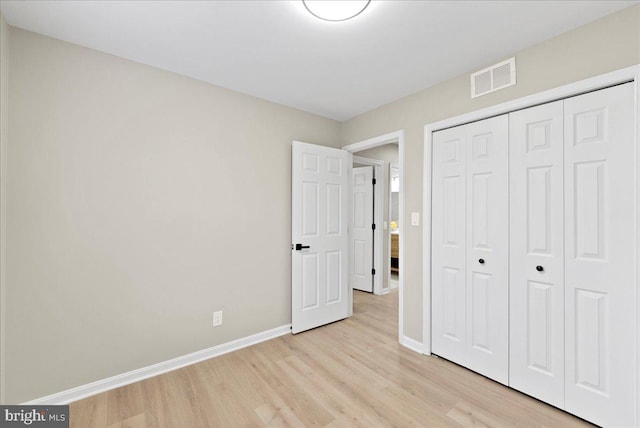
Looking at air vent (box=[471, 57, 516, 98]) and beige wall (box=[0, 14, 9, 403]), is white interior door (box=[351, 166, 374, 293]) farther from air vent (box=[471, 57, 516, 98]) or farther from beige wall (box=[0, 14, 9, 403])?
beige wall (box=[0, 14, 9, 403])

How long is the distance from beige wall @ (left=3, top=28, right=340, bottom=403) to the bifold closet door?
168 centimetres

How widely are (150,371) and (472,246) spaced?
2828 millimetres

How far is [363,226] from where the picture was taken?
4652mm

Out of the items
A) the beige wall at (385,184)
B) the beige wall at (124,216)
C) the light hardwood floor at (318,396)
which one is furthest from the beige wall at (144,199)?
the beige wall at (385,184)

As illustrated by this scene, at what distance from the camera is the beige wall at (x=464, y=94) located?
1646 millimetres

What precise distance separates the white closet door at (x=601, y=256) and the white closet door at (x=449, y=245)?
698 mm

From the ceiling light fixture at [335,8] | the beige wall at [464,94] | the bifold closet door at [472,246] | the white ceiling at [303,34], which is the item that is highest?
the white ceiling at [303,34]

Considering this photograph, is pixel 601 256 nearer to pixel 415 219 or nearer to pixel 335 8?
pixel 415 219

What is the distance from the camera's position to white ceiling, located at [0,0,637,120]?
162cm

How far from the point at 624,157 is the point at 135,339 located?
11.6 feet

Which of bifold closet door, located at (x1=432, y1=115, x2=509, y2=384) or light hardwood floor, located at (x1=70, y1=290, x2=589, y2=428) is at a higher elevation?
bifold closet door, located at (x1=432, y1=115, x2=509, y2=384)

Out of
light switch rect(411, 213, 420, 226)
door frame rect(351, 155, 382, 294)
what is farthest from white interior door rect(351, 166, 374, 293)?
light switch rect(411, 213, 420, 226)

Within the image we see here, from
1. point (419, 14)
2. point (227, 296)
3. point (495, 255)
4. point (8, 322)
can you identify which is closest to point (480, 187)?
point (495, 255)

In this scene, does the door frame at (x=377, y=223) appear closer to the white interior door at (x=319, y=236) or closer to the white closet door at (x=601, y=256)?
the white interior door at (x=319, y=236)
